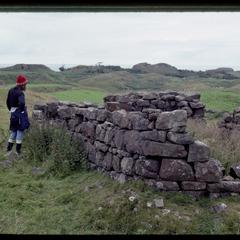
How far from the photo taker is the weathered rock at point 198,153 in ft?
25.8

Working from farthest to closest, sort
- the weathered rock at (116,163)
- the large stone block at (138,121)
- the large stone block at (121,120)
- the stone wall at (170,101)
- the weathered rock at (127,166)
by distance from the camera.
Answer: the stone wall at (170,101)
the weathered rock at (116,163)
the large stone block at (121,120)
the weathered rock at (127,166)
the large stone block at (138,121)

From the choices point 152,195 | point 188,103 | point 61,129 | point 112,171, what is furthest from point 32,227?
point 188,103

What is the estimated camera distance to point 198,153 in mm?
7883

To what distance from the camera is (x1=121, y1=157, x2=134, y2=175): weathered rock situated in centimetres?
866

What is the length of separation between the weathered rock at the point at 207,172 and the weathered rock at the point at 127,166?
1240 millimetres

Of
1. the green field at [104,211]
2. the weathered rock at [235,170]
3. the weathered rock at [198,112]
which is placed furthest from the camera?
the weathered rock at [198,112]

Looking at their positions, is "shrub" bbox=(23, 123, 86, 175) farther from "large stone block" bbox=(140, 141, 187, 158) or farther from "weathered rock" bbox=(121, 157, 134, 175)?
"large stone block" bbox=(140, 141, 187, 158)

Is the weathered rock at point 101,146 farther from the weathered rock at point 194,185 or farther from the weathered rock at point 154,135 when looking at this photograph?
the weathered rock at point 194,185

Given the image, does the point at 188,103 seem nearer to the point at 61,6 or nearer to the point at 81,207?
the point at 81,207

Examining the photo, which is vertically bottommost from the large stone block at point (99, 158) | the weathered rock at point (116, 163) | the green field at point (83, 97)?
the green field at point (83, 97)

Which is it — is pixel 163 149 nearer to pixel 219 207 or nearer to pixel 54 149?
pixel 219 207

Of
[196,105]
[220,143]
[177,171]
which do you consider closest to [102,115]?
[220,143]

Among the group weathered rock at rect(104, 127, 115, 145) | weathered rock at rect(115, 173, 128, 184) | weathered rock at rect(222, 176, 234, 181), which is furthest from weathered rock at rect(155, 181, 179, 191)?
weathered rock at rect(104, 127, 115, 145)

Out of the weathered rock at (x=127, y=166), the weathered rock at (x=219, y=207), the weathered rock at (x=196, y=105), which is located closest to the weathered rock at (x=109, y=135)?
the weathered rock at (x=127, y=166)
